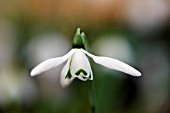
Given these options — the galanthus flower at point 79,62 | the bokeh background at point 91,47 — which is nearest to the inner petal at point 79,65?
the galanthus flower at point 79,62

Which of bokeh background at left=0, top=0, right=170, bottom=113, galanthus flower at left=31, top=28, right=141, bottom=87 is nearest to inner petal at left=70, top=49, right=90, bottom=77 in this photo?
galanthus flower at left=31, top=28, right=141, bottom=87

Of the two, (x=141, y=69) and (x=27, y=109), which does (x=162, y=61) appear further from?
(x=27, y=109)

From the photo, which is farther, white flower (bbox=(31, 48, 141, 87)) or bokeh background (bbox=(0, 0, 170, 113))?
bokeh background (bbox=(0, 0, 170, 113))

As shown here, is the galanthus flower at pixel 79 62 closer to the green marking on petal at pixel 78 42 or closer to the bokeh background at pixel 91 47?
the green marking on petal at pixel 78 42

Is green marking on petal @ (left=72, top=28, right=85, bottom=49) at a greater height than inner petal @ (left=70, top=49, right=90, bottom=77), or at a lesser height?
greater

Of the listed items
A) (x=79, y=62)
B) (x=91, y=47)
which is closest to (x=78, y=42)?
(x=79, y=62)

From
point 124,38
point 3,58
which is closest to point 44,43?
point 3,58

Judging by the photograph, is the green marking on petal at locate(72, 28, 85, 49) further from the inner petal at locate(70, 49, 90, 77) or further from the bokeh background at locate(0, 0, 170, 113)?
the bokeh background at locate(0, 0, 170, 113)
